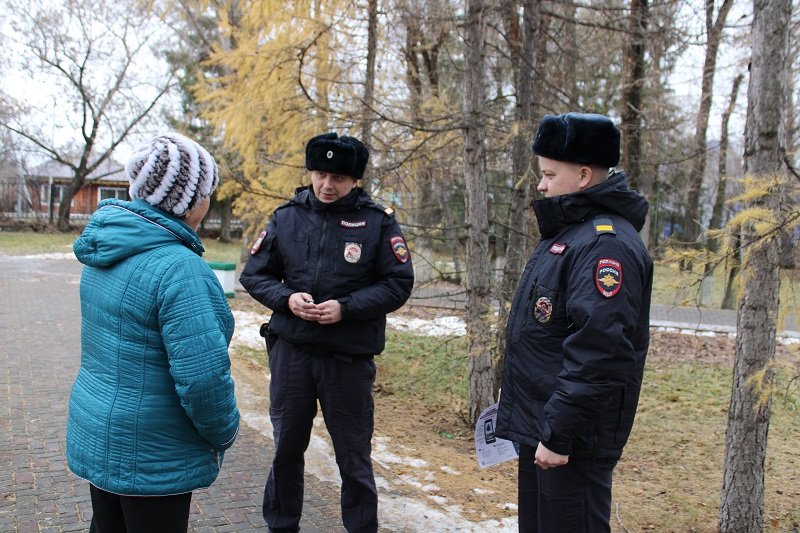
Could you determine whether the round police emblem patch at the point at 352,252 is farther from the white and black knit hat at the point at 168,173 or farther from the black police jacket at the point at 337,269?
the white and black knit hat at the point at 168,173

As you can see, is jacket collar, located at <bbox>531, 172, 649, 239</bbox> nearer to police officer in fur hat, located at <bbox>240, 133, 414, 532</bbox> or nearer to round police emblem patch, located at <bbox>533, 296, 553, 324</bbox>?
round police emblem patch, located at <bbox>533, 296, 553, 324</bbox>

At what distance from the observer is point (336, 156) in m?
3.51

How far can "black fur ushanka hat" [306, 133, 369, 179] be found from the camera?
3516 mm

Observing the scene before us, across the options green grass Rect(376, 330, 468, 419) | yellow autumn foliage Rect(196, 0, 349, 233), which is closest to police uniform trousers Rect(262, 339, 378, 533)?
green grass Rect(376, 330, 468, 419)

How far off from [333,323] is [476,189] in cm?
318

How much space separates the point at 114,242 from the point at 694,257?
3.23 meters

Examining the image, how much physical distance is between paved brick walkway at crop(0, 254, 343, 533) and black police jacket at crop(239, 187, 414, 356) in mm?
1196

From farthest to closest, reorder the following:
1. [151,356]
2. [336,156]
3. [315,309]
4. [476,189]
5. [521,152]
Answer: [521,152] < [476,189] < [336,156] < [315,309] < [151,356]

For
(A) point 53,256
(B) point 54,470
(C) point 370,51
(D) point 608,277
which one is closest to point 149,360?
(D) point 608,277

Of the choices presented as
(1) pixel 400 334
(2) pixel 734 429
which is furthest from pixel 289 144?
(2) pixel 734 429

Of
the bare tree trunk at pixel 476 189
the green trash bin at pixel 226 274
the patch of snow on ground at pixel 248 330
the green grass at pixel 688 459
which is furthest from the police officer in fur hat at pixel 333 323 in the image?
the green trash bin at pixel 226 274

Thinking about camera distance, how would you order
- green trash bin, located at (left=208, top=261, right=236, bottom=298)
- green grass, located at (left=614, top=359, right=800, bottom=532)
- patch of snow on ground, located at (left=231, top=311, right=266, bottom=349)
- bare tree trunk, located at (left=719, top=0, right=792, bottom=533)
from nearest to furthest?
bare tree trunk, located at (left=719, top=0, right=792, bottom=533), green grass, located at (left=614, top=359, right=800, bottom=532), patch of snow on ground, located at (left=231, top=311, right=266, bottom=349), green trash bin, located at (left=208, top=261, right=236, bottom=298)

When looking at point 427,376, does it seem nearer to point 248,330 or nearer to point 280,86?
point 280,86

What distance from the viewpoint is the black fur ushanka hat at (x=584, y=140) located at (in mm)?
2549
